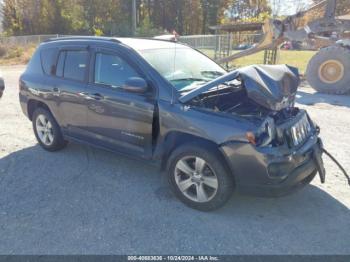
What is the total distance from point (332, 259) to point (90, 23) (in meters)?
42.9

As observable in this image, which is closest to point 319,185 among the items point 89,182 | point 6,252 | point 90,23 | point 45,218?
point 89,182

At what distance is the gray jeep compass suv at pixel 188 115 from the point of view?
3086mm

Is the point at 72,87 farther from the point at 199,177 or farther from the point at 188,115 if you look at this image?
the point at 199,177

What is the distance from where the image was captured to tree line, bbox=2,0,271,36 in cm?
3909

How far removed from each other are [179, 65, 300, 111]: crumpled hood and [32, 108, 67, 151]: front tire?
7.81ft

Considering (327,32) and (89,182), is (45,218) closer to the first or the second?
(89,182)

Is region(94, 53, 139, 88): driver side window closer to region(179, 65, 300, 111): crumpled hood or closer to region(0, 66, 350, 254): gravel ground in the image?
region(179, 65, 300, 111): crumpled hood

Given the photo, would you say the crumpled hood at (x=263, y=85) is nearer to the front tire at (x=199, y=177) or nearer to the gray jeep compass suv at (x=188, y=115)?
the gray jeep compass suv at (x=188, y=115)

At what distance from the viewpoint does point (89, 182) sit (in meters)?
4.07

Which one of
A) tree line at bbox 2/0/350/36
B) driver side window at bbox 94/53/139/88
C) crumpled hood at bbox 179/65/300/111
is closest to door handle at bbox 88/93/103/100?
driver side window at bbox 94/53/139/88

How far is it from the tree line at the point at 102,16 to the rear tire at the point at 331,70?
26.4 meters

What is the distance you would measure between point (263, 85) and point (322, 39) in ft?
32.5

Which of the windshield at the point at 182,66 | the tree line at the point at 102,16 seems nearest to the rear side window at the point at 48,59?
the windshield at the point at 182,66

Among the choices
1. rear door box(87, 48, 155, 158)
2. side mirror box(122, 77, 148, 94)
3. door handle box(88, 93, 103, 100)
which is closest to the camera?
side mirror box(122, 77, 148, 94)
